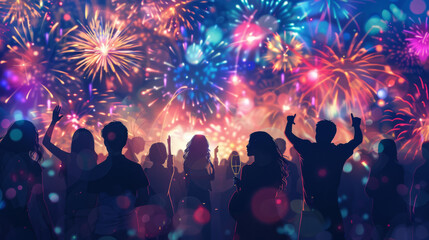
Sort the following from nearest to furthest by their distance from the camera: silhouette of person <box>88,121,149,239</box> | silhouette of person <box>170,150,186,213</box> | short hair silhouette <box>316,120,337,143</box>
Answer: silhouette of person <box>88,121,149,239</box>, short hair silhouette <box>316,120,337,143</box>, silhouette of person <box>170,150,186,213</box>

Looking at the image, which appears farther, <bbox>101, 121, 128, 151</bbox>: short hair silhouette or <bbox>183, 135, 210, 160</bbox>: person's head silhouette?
<bbox>183, 135, 210, 160</bbox>: person's head silhouette

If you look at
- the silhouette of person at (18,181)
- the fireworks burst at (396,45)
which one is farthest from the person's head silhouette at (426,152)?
the fireworks burst at (396,45)

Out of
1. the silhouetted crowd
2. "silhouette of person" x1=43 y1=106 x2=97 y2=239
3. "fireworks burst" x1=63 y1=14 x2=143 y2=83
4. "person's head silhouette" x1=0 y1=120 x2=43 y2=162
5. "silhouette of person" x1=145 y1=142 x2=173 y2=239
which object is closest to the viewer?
the silhouetted crowd

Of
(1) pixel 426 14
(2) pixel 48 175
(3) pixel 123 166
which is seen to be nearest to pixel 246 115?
(1) pixel 426 14

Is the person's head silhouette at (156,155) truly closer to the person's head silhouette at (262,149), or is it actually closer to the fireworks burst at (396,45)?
the person's head silhouette at (262,149)

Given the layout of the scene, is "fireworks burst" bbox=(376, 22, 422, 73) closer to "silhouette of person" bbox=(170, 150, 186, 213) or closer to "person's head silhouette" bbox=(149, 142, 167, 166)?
"silhouette of person" bbox=(170, 150, 186, 213)

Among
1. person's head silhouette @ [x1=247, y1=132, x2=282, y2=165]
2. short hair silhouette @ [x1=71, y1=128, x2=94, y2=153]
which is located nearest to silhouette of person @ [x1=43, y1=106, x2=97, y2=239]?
short hair silhouette @ [x1=71, y1=128, x2=94, y2=153]

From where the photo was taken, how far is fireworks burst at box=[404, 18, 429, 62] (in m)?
14.8

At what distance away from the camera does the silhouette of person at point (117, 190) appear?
290 centimetres

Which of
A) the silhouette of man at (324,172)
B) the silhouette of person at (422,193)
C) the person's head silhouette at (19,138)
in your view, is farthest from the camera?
the silhouette of person at (422,193)

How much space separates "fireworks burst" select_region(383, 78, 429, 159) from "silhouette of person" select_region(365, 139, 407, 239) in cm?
1685

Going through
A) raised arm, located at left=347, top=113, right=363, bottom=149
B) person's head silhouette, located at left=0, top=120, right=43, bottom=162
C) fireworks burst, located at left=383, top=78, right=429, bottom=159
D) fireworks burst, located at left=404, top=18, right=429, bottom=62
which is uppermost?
fireworks burst, located at left=404, top=18, right=429, bottom=62

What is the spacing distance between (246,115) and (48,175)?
2407 cm

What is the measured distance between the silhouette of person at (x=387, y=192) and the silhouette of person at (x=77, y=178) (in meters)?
3.68
